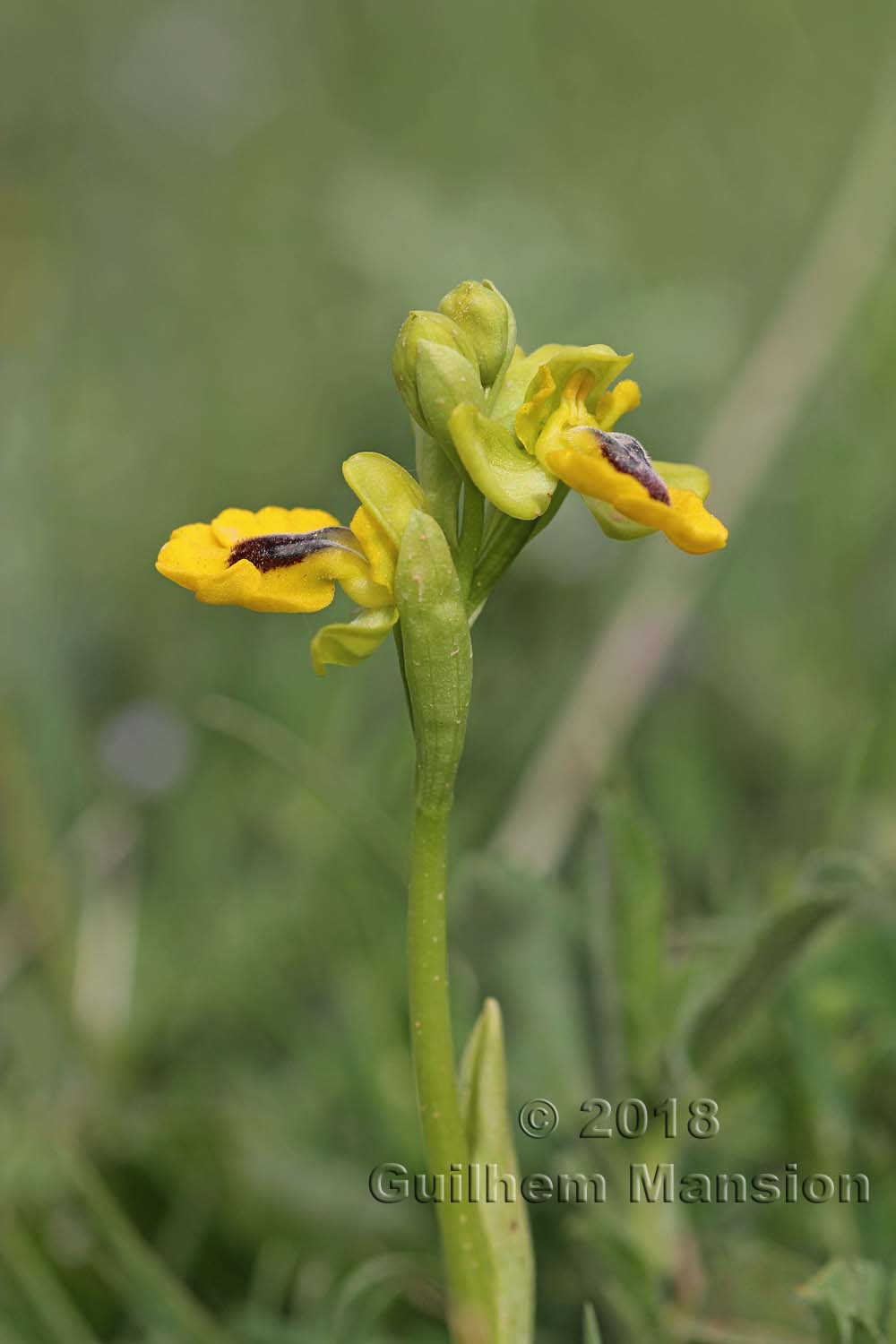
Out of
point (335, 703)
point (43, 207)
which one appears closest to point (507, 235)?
point (335, 703)

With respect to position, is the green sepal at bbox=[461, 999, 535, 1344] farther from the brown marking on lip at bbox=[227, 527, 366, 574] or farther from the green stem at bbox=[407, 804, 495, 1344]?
the brown marking on lip at bbox=[227, 527, 366, 574]

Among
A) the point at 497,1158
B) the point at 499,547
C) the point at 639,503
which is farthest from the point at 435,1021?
the point at 639,503

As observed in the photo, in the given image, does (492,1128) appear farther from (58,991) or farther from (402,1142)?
(58,991)

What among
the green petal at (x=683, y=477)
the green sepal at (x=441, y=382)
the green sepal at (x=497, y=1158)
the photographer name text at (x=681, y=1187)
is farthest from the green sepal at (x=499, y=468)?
the photographer name text at (x=681, y=1187)

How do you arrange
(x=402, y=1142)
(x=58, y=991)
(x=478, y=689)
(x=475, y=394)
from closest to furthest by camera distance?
(x=475, y=394), (x=402, y=1142), (x=58, y=991), (x=478, y=689)

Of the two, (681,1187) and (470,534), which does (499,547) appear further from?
(681,1187)

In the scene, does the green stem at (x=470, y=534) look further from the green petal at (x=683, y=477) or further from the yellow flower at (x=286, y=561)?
the green petal at (x=683, y=477)
